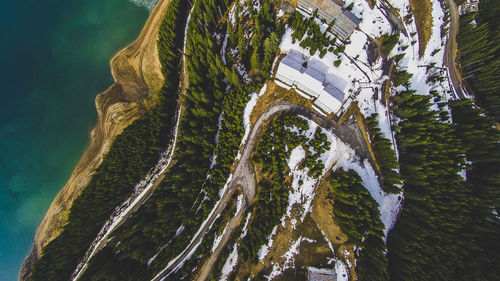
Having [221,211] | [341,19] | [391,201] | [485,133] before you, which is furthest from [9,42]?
[485,133]

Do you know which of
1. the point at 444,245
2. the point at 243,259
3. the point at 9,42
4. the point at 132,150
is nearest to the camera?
the point at 444,245

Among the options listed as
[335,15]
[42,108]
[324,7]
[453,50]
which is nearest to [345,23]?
[335,15]

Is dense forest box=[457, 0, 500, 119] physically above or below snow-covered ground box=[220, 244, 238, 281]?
above

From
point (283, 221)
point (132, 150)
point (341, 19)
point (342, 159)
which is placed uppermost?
point (341, 19)

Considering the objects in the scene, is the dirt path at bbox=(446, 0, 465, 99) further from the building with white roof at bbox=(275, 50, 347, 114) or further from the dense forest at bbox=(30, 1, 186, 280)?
the dense forest at bbox=(30, 1, 186, 280)

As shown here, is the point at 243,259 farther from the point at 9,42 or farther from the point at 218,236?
the point at 9,42

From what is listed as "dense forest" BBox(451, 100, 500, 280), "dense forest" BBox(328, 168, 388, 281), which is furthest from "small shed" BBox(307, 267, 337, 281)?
"dense forest" BBox(451, 100, 500, 280)

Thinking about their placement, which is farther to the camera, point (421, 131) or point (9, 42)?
point (9, 42)

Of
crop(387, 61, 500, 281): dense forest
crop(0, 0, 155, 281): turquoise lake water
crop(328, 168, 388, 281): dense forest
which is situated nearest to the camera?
crop(387, 61, 500, 281): dense forest
